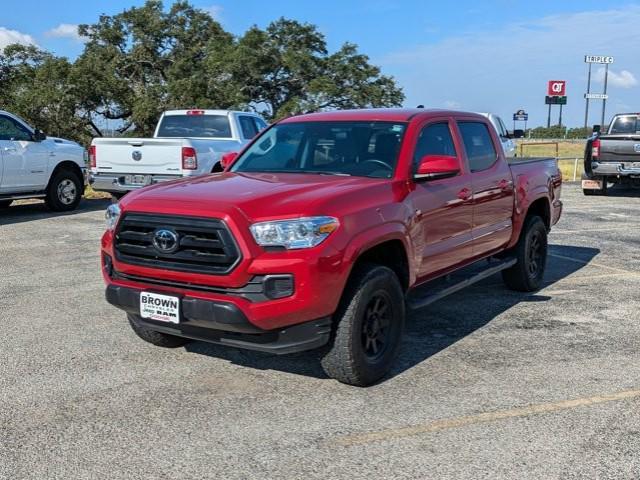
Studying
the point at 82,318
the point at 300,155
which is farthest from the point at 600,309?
the point at 82,318

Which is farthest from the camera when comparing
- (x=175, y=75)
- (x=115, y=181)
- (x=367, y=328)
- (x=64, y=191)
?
(x=175, y=75)

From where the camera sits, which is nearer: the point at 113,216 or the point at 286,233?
the point at 286,233

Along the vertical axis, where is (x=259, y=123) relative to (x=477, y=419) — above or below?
above

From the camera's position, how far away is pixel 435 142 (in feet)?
18.0

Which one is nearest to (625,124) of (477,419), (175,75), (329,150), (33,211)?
(33,211)

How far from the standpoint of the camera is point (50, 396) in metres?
4.28

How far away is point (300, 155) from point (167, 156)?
6.51m

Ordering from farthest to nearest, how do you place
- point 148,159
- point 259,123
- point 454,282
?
point 259,123 < point 148,159 < point 454,282

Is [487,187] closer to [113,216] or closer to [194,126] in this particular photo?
[113,216]

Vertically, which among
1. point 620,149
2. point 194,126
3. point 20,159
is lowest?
point 20,159

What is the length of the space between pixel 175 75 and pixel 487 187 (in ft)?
94.3

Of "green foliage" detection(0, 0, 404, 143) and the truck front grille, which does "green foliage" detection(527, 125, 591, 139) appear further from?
the truck front grille

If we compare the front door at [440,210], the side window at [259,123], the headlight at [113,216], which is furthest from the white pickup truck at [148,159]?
the headlight at [113,216]

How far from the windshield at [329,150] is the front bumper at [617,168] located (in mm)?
12213
